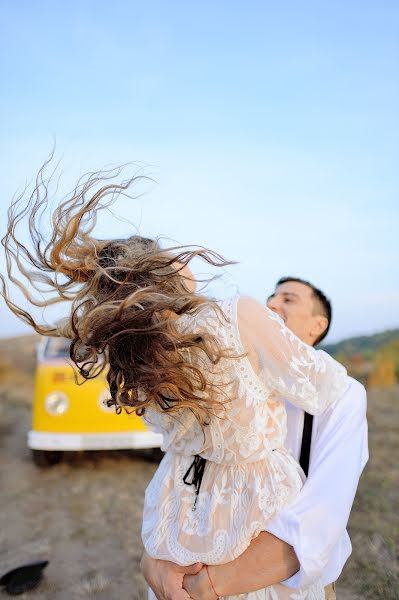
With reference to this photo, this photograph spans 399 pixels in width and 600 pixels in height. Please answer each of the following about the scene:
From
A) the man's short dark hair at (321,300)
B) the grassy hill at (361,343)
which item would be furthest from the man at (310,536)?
the grassy hill at (361,343)

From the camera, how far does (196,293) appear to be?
164 cm

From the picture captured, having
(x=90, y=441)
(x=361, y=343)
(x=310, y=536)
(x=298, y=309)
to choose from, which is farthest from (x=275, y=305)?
(x=361, y=343)

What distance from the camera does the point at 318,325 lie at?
9.14 feet

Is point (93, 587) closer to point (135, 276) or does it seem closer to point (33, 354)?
point (135, 276)

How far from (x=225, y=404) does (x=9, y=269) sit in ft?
3.01

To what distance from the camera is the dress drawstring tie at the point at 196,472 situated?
1799 mm

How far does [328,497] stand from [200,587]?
1.61 ft

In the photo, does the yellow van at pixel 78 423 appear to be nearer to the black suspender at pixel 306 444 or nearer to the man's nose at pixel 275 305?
the man's nose at pixel 275 305

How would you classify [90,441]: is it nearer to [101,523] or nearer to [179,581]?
[101,523]

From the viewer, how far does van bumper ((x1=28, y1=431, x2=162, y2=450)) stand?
6281 millimetres

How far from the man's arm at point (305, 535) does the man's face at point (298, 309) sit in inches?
38.3

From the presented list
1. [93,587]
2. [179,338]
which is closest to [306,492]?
[179,338]

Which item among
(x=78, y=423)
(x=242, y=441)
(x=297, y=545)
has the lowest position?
(x=78, y=423)

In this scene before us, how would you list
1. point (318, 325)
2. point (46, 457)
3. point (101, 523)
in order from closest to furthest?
point (318, 325)
point (101, 523)
point (46, 457)
